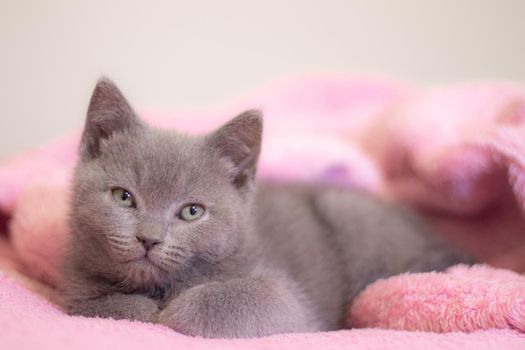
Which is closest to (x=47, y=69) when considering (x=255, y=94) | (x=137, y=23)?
(x=137, y=23)

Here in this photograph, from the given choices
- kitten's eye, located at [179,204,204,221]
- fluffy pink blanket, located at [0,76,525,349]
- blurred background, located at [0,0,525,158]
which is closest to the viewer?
fluffy pink blanket, located at [0,76,525,349]

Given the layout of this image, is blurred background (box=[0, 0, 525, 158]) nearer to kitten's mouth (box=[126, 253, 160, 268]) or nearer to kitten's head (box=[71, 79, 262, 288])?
kitten's head (box=[71, 79, 262, 288])

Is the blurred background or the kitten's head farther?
the blurred background

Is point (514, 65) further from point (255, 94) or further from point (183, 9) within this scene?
point (183, 9)

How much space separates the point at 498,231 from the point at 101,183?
1.08m

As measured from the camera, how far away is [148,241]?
927 mm

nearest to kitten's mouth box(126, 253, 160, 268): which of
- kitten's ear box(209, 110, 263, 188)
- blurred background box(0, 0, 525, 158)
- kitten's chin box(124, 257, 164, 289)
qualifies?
kitten's chin box(124, 257, 164, 289)

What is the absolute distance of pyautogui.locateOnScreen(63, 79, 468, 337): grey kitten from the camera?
948mm

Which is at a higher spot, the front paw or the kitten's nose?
the kitten's nose

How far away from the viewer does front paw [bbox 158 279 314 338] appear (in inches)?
36.2

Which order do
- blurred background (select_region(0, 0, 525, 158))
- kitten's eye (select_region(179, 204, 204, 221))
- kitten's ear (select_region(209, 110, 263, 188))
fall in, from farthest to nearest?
1. blurred background (select_region(0, 0, 525, 158))
2. kitten's ear (select_region(209, 110, 263, 188))
3. kitten's eye (select_region(179, 204, 204, 221))

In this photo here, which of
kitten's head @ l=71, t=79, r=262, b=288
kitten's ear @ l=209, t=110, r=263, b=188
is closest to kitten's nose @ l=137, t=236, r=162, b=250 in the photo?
kitten's head @ l=71, t=79, r=262, b=288

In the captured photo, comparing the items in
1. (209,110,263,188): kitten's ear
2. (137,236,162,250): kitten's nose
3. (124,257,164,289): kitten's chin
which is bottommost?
(124,257,164,289): kitten's chin

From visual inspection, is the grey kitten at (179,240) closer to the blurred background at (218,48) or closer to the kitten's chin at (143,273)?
the kitten's chin at (143,273)
